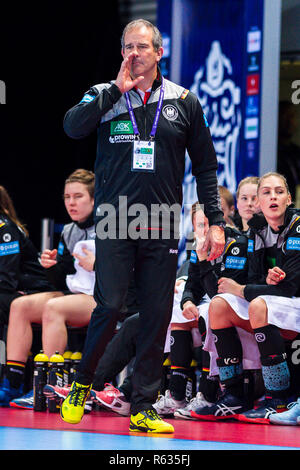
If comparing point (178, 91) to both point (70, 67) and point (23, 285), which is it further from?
point (70, 67)

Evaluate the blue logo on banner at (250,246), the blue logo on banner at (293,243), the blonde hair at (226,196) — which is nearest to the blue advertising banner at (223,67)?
the blonde hair at (226,196)

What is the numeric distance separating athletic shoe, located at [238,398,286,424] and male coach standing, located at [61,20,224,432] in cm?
79

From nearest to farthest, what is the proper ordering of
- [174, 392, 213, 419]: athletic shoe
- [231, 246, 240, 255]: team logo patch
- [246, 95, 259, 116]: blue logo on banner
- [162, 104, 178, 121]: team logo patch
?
[162, 104, 178, 121]: team logo patch < [174, 392, 213, 419]: athletic shoe < [231, 246, 240, 255]: team logo patch < [246, 95, 259, 116]: blue logo on banner

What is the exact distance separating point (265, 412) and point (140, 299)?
1062mm

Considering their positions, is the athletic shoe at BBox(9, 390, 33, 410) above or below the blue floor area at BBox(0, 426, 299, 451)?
below

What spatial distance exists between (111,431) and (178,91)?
1.43m

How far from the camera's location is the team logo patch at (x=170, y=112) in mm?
2910

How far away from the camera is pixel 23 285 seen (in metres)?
4.76

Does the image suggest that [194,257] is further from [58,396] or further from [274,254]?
[58,396]

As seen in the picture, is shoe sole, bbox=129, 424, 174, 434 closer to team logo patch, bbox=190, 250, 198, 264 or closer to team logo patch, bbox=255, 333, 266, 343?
team logo patch, bbox=255, 333, 266, 343

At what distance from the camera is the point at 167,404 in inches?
155

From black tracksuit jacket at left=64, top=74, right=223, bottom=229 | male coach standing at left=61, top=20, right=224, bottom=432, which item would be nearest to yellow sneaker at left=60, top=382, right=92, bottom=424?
A: male coach standing at left=61, top=20, right=224, bottom=432

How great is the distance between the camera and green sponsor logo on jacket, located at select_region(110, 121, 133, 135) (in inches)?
112

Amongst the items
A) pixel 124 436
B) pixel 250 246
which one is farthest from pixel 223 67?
pixel 124 436
